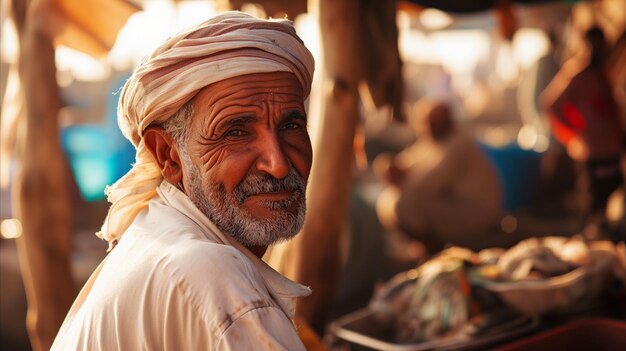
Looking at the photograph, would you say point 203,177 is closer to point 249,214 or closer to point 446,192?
point 249,214

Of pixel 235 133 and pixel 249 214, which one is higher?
pixel 235 133

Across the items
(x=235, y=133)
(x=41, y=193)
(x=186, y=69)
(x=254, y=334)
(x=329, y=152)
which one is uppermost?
(x=186, y=69)

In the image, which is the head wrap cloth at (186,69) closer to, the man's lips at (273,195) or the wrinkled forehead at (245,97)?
the wrinkled forehead at (245,97)

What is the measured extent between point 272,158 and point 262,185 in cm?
6

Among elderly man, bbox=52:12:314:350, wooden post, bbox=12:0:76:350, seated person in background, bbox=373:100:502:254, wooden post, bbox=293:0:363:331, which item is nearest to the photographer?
elderly man, bbox=52:12:314:350

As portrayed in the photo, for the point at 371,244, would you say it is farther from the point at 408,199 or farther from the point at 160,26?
the point at 160,26

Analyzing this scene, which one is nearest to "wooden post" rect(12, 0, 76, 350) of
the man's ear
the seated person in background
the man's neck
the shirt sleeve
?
the man's ear

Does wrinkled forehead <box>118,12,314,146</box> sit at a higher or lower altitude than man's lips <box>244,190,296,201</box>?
higher

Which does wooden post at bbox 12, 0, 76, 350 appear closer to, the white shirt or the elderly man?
the elderly man

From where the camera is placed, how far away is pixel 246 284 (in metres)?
1.49

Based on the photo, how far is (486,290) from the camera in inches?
145

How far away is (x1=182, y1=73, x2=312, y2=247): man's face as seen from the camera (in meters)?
1.76

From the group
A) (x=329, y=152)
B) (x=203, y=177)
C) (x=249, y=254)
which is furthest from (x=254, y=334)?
(x=329, y=152)

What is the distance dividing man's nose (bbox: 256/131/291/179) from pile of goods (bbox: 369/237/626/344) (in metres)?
1.99
